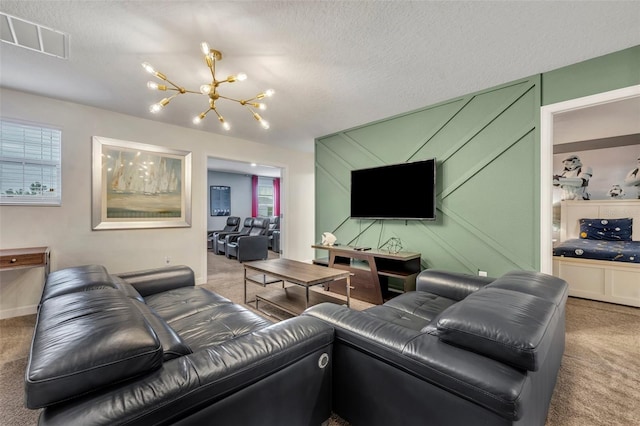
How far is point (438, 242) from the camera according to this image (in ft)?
11.1

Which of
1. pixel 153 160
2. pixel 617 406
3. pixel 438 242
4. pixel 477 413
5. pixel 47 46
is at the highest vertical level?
pixel 47 46

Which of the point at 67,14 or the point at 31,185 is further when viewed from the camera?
the point at 31,185

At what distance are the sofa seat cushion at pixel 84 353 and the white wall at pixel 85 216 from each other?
9.93ft

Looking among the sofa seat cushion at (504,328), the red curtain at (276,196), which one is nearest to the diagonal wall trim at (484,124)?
the sofa seat cushion at (504,328)

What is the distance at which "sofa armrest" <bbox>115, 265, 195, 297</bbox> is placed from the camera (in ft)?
7.61

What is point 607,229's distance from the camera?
4.33 metres

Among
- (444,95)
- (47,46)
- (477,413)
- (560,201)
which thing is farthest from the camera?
(560,201)

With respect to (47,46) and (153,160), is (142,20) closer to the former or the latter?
(47,46)

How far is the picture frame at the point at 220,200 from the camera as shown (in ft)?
29.6

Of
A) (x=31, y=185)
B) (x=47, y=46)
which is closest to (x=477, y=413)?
(x=47, y=46)

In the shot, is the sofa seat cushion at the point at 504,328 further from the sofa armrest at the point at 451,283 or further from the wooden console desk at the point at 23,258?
the wooden console desk at the point at 23,258

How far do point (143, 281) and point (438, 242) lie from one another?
3215 mm

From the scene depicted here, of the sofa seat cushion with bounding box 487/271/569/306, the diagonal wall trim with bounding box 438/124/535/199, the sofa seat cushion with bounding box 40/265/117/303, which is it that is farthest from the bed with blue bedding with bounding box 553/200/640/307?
the sofa seat cushion with bounding box 40/265/117/303

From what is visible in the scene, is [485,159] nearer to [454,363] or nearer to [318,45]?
[318,45]
